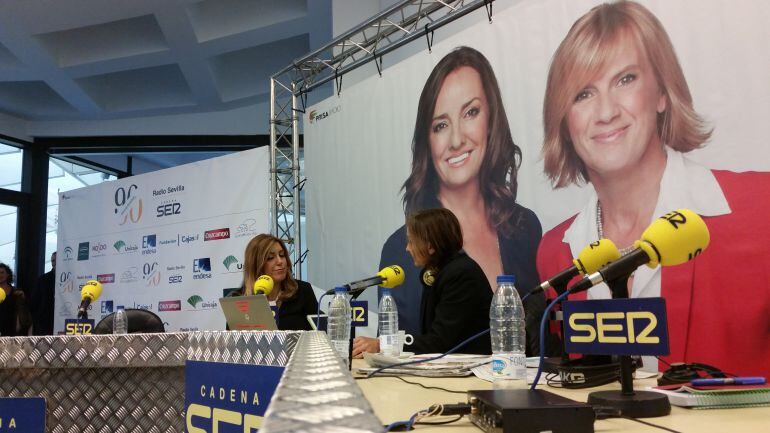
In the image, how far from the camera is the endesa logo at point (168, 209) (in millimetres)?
5020

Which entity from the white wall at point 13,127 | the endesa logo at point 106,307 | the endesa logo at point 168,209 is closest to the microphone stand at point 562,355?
the endesa logo at point 168,209

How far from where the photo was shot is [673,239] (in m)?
1.00

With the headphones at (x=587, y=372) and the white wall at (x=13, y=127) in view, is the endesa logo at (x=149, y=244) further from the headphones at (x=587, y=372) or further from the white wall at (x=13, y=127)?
the headphones at (x=587, y=372)

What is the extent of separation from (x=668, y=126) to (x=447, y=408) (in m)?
1.91

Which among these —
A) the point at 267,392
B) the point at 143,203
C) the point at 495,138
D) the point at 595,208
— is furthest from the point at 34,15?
the point at 267,392

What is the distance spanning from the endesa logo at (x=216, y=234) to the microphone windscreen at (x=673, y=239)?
12.8ft

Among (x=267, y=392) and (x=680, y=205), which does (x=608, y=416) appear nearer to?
(x=267, y=392)

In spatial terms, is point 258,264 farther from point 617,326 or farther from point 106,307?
point 106,307

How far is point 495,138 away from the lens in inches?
123

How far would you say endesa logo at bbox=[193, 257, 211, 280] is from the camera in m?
4.63

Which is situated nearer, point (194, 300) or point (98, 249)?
point (194, 300)

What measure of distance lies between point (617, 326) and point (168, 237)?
15.1 ft

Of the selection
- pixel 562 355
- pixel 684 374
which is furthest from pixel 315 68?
pixel 684 374

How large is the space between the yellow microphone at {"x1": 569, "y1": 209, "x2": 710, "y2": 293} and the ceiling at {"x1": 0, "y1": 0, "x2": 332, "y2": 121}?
14.9 ft
